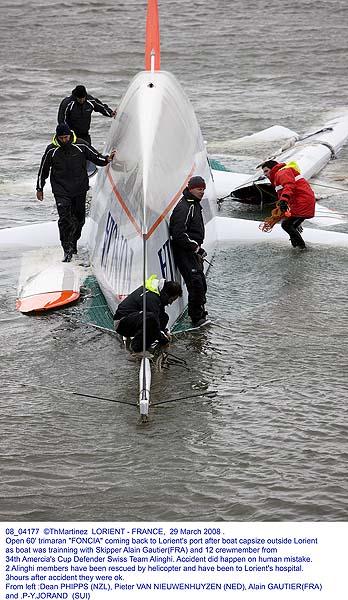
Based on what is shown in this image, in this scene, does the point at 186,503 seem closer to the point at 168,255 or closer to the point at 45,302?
the point at 168,255

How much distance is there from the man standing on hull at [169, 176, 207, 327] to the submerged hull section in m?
0.11

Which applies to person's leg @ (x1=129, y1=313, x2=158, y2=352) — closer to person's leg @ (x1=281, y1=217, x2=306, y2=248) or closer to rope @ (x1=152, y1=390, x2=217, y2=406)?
rope @ (x1=152, y1=390, x2=217, y2=406)

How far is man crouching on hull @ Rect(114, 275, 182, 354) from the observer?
844 centimetres

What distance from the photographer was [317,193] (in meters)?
15.9

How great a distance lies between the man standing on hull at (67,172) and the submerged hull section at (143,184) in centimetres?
23

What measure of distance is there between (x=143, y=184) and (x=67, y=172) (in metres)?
2.00

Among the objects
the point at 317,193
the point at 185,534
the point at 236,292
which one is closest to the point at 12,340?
the point at 236,292

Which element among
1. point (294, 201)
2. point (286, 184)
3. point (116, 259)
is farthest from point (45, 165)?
point (294, 201)

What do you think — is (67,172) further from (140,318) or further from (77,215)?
(140,318)

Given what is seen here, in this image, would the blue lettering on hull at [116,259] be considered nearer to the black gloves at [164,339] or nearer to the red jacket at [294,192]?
the black gloves at [164,339]

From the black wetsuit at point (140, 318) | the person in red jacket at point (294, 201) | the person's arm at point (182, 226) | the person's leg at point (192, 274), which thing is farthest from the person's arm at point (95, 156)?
the black wetsuit at point (140, 318)

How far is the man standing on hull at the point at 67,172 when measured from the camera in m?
11.4

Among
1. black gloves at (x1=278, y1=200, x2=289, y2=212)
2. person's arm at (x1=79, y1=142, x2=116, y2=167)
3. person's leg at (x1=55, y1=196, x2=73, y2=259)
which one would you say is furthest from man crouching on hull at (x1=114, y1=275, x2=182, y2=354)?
black gloves at (x1=278, y1=200, x2=289, y2=212)

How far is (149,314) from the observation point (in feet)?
27.6
